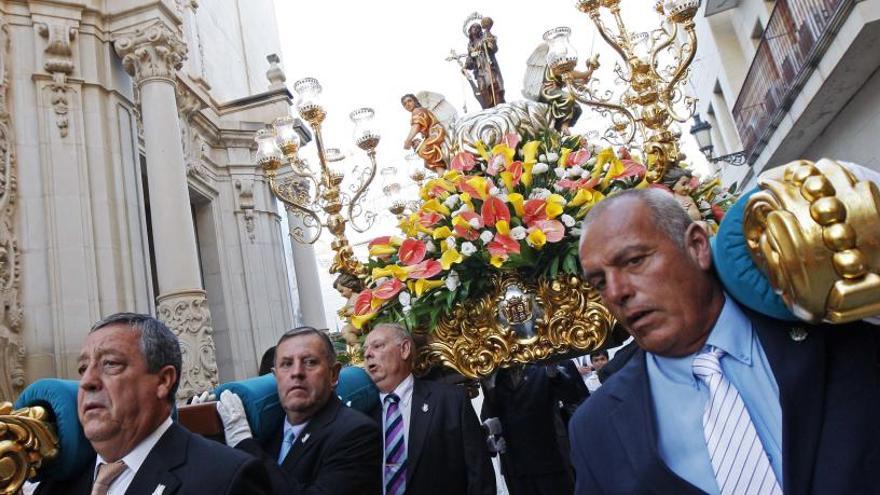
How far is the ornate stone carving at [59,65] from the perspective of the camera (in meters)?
6.40

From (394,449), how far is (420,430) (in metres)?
0.18

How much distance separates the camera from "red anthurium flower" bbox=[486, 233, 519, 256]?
284cm

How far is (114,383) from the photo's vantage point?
1.79 m

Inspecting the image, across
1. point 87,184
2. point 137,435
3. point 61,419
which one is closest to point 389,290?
point 137,435

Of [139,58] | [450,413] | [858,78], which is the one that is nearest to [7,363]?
[139,58]

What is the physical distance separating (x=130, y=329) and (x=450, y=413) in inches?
73.1

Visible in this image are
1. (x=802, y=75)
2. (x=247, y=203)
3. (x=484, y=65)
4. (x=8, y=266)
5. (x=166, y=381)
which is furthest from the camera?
(x=247, y=203)

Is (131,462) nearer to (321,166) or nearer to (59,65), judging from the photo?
(321,166)

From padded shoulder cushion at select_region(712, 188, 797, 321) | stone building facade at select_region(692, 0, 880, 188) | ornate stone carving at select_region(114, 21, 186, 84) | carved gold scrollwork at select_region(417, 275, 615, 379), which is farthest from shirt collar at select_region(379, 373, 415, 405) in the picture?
stone building facade at select_region(692, 0, 880, 188)

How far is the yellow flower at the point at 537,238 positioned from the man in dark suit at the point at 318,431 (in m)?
1.02

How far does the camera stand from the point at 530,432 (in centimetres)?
461

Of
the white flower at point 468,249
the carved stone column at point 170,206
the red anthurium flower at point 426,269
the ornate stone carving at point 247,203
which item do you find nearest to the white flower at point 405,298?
Result: the red anthurium flower at point 426,269

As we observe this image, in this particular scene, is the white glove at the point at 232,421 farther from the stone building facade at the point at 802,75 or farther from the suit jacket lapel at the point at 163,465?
the stone building facade at the point at 802,75

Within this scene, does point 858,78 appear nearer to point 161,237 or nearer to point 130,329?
point 161,237
